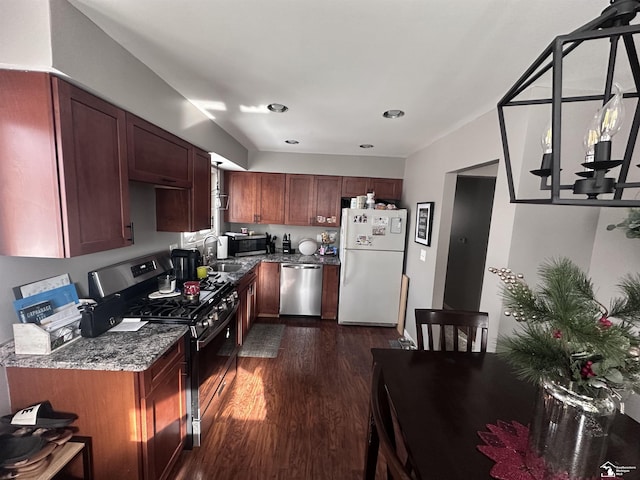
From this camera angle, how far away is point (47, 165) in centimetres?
113

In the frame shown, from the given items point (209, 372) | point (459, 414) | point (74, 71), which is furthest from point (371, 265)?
point (74, 71)

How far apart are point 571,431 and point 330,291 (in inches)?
120

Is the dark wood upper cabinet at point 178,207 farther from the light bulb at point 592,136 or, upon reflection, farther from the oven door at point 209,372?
the light bulb at point 592,136

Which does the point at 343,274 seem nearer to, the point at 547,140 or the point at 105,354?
the point at 105,354

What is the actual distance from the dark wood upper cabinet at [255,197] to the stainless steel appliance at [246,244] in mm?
263

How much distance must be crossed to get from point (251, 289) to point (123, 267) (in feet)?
5.18

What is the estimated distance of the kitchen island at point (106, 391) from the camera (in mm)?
1208

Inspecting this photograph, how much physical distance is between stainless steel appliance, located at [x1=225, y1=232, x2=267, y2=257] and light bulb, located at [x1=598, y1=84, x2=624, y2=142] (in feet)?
11.6

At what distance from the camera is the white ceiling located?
1090 mm

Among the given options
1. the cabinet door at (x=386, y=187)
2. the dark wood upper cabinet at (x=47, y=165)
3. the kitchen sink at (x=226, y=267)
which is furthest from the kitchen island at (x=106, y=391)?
the cabinet door at (x=386, y=187)

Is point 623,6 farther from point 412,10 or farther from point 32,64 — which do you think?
point 32,64

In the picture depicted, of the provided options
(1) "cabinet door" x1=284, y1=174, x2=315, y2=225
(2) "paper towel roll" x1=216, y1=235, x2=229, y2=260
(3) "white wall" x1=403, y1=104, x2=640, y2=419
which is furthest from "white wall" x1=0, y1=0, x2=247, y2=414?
(3) "white wall" x1=403, y1=104, x2=640, y2=419

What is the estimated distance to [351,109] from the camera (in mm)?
2168

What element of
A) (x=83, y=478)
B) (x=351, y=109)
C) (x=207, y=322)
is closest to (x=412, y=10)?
(x=351, y=109)
